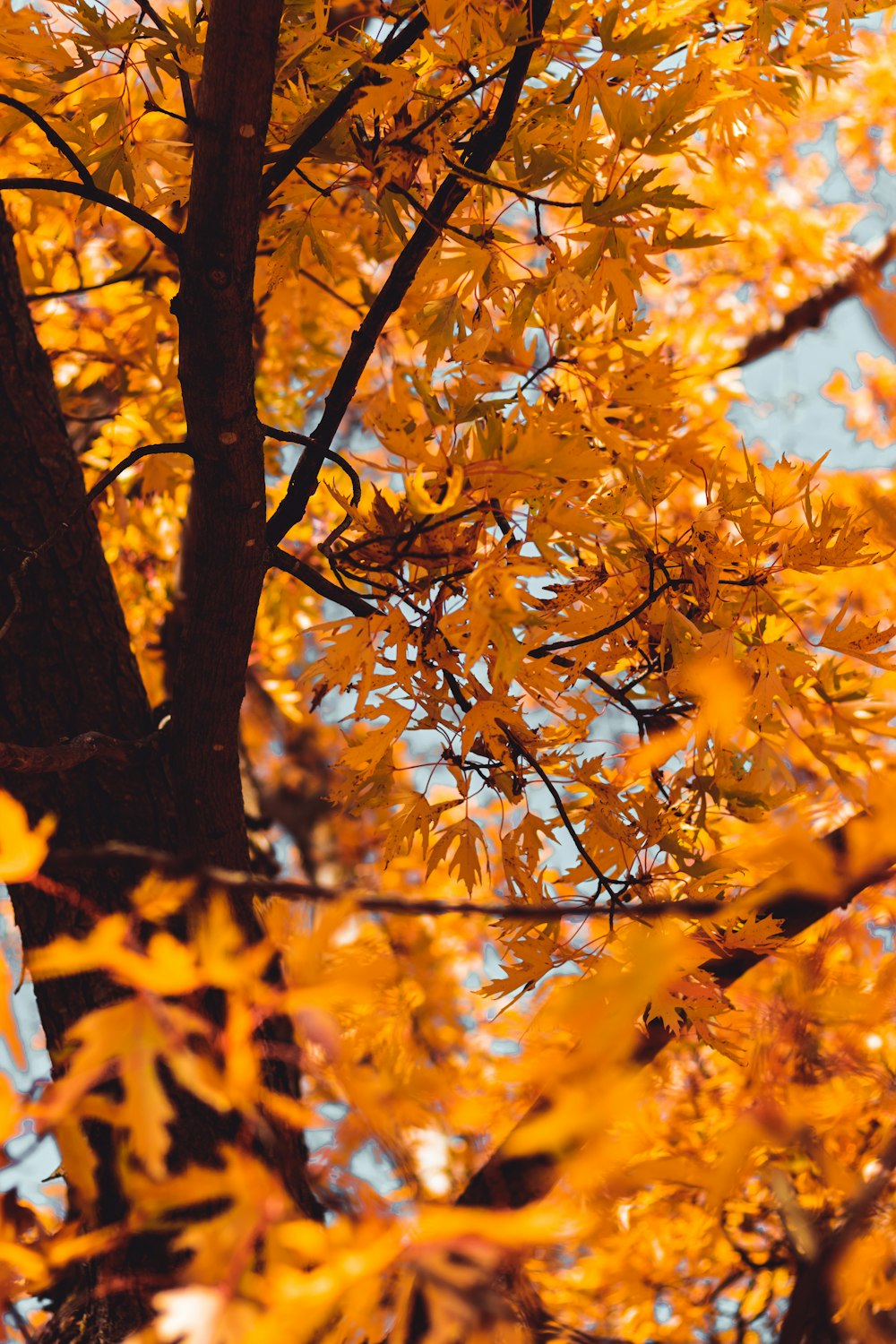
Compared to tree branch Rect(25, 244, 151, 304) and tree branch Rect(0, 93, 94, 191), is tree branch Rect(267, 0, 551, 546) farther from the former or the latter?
tree branch Rect(25, 244, 151, 304)

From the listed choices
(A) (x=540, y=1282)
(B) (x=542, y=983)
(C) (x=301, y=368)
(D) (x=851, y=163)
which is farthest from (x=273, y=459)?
(D) (x=851, y=163)

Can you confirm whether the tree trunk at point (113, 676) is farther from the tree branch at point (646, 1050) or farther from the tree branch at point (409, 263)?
the tree branch at point (646, 1050)

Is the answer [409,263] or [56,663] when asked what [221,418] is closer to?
[409,263]

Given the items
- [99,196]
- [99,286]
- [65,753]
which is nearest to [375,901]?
[65,753]

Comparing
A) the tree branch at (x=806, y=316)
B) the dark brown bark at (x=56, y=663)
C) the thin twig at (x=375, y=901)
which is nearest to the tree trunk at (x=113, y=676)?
the dark brown bark at (x=56, y=663)

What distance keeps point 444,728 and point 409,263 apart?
0.51 meters

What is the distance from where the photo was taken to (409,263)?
3.31 feet

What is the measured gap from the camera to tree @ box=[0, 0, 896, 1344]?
0.49 m

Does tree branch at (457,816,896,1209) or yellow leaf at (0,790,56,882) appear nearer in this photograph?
yellow leaf at (0,790,56,882)

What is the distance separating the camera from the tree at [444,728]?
49 centimetres

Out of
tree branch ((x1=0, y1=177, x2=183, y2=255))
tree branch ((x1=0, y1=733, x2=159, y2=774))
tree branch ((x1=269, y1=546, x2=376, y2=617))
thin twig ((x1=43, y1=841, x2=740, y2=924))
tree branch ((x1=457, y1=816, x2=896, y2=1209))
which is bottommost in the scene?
tree branch ((x1=457, y1=816, x2=896, y2=1209))

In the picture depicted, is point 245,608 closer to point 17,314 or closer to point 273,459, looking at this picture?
point 17,314

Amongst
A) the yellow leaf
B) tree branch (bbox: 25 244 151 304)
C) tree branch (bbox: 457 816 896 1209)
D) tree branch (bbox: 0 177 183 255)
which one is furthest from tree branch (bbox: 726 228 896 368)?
the yellow leaf

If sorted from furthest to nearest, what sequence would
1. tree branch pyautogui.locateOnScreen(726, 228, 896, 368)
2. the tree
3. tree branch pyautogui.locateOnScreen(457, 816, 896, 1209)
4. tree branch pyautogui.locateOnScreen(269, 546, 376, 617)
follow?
tree branch pyautogui.locateOnScreen(726, 228, 896, 368) → tree branch pyautogui.locateOnScreen(457, 816, 896, 1209) → tree branch pyautogui.locateOnScreen(269, 546, 376, 617) → the tree
